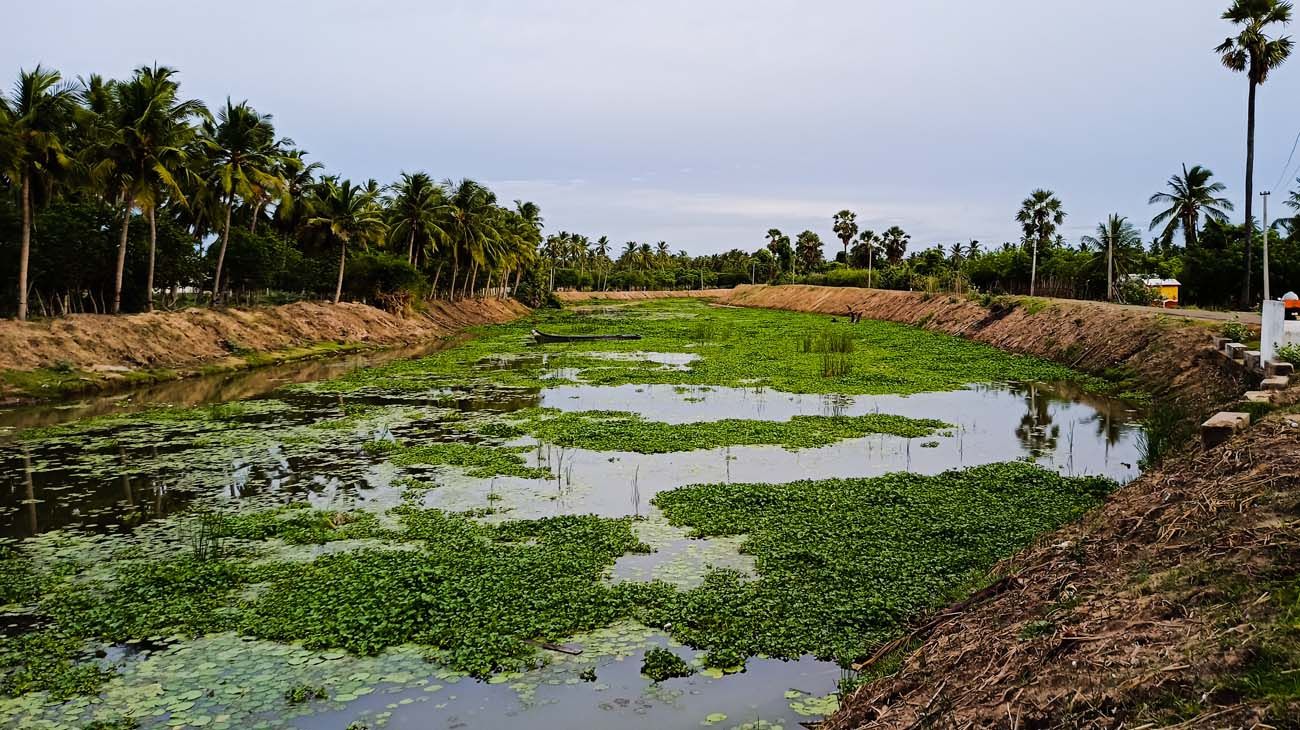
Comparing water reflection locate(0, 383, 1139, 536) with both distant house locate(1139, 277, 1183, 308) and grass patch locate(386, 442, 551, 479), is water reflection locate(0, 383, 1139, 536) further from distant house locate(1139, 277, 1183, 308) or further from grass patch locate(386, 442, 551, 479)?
distant house locate(1139, 277, 1183, 308)

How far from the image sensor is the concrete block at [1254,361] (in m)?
15.4

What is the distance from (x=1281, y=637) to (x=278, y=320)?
41731mm

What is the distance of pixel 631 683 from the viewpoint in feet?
23.0

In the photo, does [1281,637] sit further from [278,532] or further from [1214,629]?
[278,532]

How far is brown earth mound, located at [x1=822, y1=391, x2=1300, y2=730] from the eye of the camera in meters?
4.25

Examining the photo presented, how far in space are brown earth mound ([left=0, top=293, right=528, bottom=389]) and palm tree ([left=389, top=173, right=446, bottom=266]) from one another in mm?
8034

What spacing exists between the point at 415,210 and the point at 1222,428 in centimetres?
5307

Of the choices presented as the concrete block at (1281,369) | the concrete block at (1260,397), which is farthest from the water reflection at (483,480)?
the concrete block at (1281,369)

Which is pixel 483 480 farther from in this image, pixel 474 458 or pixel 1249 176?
pixel 1249 176

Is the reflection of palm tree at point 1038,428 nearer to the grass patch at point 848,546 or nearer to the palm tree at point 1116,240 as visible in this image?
the grass patch at point 848,546

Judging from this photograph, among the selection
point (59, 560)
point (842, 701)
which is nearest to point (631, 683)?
point (842, 701)

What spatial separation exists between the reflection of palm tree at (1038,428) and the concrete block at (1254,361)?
3.75m

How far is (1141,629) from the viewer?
5.11 metres

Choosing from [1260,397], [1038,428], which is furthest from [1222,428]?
[1038,428]
